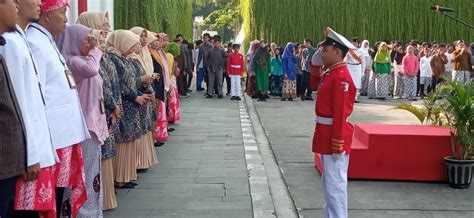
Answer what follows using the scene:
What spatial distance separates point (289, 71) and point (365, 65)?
115 inches

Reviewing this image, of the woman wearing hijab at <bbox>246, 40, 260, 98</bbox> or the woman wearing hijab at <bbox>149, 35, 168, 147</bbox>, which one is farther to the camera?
the woman wearing hijab at <bbox>246, 40, 260, 98</bbox>

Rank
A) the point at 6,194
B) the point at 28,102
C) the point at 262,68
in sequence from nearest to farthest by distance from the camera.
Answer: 1. the point at 6,194
2. the point at 28,102
3. the point at 262,68

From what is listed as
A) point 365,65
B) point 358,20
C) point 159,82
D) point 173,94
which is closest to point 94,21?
point 159,82

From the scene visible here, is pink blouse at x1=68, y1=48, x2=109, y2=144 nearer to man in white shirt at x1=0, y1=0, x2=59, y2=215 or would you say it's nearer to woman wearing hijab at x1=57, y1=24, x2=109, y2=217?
woman wearing hijab at x1=57, y1=24, x2=109, y2=217

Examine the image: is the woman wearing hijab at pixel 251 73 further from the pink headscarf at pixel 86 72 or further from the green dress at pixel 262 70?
the pink headscarf at pixel 86 72

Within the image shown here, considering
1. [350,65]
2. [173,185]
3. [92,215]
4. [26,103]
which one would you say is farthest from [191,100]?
[26,103]

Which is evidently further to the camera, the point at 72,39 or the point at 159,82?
the point at 159,82

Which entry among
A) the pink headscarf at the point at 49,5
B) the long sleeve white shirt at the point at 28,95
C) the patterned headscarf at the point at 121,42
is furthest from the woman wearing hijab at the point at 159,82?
the long sleeve white shirt at the point at 28,95

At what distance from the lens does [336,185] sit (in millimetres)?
4938

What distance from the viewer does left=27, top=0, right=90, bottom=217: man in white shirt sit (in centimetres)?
379

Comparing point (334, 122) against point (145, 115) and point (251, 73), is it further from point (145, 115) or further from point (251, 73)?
point (251, 73)

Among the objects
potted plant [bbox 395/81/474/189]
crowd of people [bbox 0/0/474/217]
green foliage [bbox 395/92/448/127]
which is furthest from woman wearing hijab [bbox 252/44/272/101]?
potted plant [bbox 395/81/474/189]

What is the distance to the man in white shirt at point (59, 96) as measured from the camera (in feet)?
12.4

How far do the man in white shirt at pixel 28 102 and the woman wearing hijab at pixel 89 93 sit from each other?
96 centimetres
